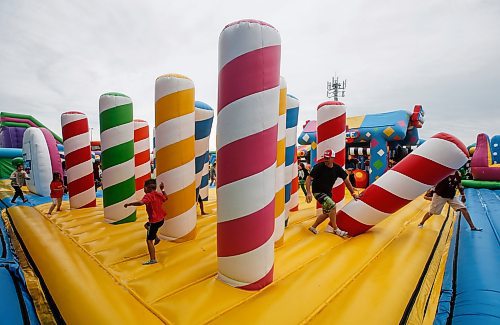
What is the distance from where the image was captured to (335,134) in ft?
12.3

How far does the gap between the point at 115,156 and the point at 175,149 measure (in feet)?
4.87

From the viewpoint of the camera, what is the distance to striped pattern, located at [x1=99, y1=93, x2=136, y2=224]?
3818 mm

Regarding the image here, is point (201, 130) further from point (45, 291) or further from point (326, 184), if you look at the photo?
point (45, 291)

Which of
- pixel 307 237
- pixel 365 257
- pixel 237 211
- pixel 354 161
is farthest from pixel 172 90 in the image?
pixel 354 161

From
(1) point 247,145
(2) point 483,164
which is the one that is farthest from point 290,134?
(2) point 483,164

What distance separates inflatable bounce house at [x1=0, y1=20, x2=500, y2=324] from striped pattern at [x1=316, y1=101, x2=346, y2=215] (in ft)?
0.05

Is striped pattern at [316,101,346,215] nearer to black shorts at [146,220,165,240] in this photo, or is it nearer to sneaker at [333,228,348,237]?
sneaker at [333,228,348,237]

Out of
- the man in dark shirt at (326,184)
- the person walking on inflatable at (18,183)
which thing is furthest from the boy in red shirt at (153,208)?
the person walking on inflatable at (18,183)

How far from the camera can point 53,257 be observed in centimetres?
235

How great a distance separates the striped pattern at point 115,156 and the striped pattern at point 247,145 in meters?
2.45

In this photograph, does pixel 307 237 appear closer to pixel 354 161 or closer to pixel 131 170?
pixel 131 170

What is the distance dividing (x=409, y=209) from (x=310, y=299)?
12.4 ft

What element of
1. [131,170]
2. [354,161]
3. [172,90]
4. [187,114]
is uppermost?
[172,90]

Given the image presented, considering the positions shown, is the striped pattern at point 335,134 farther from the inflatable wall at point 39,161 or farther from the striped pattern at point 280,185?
the inflatable wall at point 39,161
